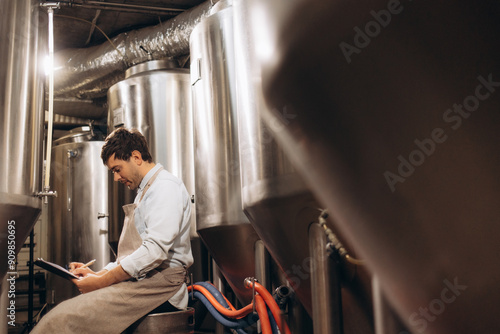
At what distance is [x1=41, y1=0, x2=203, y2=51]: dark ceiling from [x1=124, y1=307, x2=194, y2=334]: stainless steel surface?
3.03 m

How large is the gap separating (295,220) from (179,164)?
2.30 meters

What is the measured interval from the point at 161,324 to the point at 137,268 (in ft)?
0.86

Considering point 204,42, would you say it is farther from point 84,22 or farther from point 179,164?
point 84,22

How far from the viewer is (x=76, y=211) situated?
457 cm

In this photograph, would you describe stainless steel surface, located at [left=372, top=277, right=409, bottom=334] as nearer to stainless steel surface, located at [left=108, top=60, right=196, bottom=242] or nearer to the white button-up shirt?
the white button-up shirt

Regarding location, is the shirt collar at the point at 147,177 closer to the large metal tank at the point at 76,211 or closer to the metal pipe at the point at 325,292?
the metal pipe at the point at 325,292

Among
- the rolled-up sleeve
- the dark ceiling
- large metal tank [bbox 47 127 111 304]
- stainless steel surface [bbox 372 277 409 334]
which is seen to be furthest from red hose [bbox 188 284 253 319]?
the dark ceiling

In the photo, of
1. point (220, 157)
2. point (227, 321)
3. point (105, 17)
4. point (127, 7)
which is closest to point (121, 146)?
point (220, 157)

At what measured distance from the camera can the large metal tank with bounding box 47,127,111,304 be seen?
4.46m

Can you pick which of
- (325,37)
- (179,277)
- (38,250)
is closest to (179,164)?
(179,277)

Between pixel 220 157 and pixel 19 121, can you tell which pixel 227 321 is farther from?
pixel 19 121

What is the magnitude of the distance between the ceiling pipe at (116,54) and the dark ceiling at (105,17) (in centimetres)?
21

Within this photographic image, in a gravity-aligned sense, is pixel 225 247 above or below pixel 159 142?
below

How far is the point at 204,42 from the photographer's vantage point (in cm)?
296
